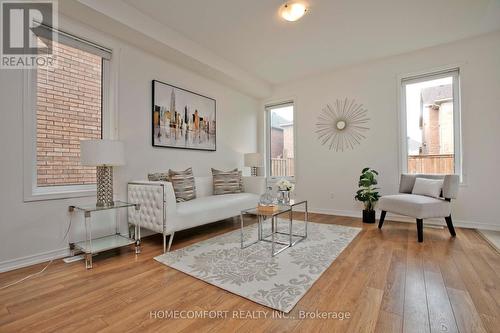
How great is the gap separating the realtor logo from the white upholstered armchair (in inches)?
171

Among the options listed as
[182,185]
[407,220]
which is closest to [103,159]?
[182,185]

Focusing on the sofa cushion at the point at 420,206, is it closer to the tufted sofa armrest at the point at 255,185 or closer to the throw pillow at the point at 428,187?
the throw pillow at the point at 428,187

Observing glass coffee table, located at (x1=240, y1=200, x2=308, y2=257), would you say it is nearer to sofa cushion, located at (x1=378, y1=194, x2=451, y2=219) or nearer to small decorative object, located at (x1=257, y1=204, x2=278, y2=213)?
small decorative object, located at (x1=257, y1=204, x2=278, y2=213)

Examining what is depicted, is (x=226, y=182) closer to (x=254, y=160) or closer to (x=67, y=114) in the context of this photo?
(x=254, y=160)

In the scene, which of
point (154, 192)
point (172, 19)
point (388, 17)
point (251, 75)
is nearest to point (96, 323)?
point (154, 192)

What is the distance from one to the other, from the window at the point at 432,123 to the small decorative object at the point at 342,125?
0.67m

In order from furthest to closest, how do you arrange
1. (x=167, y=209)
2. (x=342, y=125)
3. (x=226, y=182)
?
(x=342, y=125) → (x=226, y=182) → (x=167, y=209)

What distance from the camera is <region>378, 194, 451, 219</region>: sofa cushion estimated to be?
2.80 m

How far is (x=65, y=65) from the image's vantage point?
8.50 feet

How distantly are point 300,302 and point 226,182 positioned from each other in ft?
8.28

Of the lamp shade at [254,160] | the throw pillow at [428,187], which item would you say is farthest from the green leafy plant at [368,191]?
the lamp shade at [254,160]

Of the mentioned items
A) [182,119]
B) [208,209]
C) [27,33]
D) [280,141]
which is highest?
[27,33]

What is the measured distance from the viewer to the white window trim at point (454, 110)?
11.4 ft

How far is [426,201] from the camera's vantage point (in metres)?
2.85
